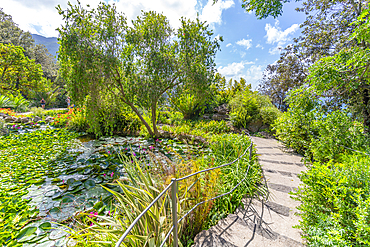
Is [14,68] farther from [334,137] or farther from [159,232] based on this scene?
[334,137]

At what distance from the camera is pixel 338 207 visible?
1.17 m

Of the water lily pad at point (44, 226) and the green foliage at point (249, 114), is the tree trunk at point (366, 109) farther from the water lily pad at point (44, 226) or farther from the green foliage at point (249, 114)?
the water lily pad at point (44, 226)

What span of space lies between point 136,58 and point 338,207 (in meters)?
4.85

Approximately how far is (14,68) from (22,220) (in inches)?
550

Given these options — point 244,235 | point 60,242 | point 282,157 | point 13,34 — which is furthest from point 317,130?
point 13,34

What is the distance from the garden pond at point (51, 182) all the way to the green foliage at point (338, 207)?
4.78 ft

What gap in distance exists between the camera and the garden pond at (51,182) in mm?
1728

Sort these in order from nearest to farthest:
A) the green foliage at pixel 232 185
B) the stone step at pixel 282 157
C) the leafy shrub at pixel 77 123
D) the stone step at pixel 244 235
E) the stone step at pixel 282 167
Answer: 1. the stone step at pixel 244 235
2. the green foliage at pixel 232 185
3. the stone step at pixel 282 167
4. the stone step at pixel 282 157
5. the leafy shrub at pixel 77 123

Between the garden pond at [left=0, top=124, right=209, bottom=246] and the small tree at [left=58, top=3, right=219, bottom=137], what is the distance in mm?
1319

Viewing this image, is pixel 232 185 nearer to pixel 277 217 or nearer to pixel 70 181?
pixel 277 217

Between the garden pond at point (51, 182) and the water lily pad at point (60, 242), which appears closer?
the water lily pad at point (60, 242)

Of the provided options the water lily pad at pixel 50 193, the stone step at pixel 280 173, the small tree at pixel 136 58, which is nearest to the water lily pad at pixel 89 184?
the water lily pad at pixel 50 193

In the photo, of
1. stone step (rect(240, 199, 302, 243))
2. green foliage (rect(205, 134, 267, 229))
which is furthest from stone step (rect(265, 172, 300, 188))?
stone step (rect(240, 199, 302, 243))

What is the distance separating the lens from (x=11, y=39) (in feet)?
51.0
